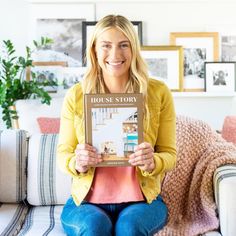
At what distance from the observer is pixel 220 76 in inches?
119

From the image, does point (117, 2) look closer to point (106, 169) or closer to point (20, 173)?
point (20, 173)

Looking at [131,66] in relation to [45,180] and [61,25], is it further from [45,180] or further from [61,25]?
[61,25]

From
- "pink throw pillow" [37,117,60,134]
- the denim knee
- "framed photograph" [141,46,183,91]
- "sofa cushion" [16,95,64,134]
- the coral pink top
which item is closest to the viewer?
the denim knee

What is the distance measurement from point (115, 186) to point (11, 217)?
0.59 metres

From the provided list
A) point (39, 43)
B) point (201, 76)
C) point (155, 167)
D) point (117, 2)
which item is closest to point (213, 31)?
point (201, 76)

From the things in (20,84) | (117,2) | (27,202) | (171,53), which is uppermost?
(117,2)

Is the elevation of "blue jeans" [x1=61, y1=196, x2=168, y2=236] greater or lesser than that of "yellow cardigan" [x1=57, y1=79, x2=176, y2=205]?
lesser

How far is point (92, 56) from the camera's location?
1.53 meters

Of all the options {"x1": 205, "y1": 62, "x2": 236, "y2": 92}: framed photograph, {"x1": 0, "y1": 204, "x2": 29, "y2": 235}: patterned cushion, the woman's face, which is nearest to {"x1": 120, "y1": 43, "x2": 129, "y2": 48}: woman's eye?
the woman's face

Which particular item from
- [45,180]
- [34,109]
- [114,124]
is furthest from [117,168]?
[34,109]

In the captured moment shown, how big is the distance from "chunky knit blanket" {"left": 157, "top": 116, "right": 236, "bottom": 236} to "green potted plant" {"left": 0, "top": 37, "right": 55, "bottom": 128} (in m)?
1.22

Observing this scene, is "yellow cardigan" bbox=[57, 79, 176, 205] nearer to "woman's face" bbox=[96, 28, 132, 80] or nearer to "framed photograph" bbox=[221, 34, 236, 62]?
"woman's face" bbox=[96, 28, 132, 80]

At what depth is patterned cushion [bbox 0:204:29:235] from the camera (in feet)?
5.40

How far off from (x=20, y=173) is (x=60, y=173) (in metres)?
0.19
